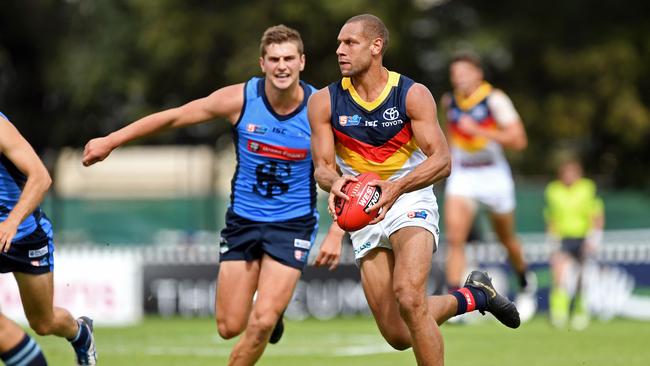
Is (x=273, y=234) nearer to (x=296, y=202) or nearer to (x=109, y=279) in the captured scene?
(x=296, y=202)

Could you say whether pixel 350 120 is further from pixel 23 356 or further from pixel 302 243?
pixel 23 356

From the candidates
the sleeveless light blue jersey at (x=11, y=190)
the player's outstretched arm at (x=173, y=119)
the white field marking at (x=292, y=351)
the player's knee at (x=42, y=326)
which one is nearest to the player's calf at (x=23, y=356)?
the sleeveless light blue jersey at (x=11, y=190)

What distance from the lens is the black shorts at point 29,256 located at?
26.3ft

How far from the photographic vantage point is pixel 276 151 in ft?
29.3

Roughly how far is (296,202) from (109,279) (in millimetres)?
8929

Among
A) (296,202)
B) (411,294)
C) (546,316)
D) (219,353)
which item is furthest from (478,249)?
(411,294)

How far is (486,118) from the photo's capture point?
1291 cm

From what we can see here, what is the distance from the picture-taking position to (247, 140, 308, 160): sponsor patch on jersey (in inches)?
351

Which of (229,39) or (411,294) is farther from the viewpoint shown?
(229,39)

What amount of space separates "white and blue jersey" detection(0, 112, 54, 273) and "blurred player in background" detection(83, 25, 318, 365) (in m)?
0.92

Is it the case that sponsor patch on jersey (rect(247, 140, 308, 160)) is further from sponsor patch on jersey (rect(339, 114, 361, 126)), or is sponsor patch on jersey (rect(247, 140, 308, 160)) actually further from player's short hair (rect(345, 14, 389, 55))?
player's short hair (rect(345, 14, 389, 55))

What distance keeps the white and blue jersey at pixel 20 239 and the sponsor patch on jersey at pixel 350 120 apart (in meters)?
2.12

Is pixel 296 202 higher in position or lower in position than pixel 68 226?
higher

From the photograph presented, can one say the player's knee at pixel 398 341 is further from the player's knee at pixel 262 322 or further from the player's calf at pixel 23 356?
the player's calf at pixel 23 356
